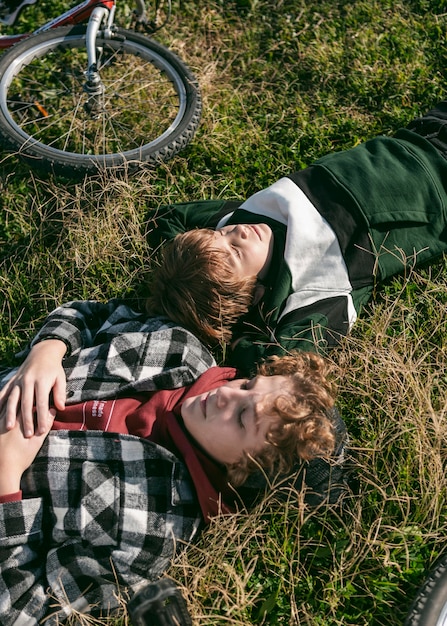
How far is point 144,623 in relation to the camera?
2.25 meters

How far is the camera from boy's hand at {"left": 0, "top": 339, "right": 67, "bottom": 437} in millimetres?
2771

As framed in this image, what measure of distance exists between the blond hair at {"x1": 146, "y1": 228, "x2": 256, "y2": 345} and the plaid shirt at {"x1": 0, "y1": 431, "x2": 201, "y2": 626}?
77cm

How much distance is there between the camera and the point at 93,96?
13.5 feet

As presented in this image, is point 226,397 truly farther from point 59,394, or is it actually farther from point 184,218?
point 184,218

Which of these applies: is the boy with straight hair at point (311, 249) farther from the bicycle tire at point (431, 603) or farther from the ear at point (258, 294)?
the bicycle tire at point (431, 603)

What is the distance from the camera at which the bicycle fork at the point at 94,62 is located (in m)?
4.00

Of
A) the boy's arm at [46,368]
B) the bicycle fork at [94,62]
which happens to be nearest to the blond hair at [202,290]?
the boy's arm at [46,368]

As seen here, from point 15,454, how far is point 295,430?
1231 mm

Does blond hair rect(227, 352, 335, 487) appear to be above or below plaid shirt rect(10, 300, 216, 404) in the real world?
below

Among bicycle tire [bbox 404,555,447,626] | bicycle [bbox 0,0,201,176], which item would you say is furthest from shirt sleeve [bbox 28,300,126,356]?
bicycle tire [bbox 404,555,447,626]

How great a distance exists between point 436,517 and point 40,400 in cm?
189

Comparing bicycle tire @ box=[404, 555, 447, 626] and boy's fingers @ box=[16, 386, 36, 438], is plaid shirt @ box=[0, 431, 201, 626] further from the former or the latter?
bicycle tire @ box=[404, 555, 447, 626]

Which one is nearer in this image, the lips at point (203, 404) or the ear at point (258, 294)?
the lips at point (203, 404)

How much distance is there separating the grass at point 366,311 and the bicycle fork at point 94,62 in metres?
0.55
